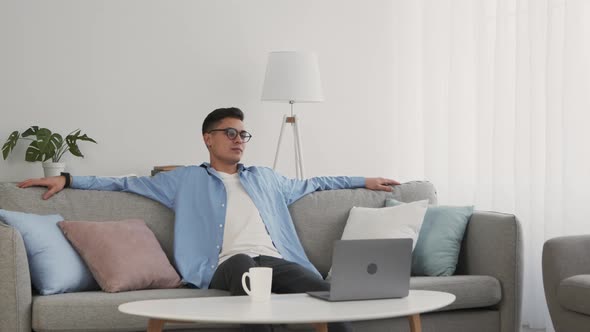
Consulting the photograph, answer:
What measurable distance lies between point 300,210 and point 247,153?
1754mm

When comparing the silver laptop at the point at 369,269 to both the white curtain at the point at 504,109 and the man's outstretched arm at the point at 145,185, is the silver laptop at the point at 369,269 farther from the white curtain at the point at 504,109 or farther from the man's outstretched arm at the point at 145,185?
the white curtain at the point at 504,109

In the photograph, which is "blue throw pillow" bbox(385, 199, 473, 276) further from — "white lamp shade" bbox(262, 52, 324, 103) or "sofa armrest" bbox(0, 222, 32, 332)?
"sofa armrest" bbox(0, 222, 32, 332)

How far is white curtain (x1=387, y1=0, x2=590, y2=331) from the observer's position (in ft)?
15.8

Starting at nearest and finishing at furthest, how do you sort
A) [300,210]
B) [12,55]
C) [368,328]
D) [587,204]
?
[368,328], [300,210], [587,204], [12,55]

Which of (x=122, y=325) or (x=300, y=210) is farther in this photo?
(x=300, y=210)

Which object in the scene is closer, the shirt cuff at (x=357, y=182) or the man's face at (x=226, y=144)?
the man's face at (x=226, y=144)

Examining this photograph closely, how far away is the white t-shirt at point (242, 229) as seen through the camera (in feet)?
12.4

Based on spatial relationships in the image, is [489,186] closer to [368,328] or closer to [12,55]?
[368,328]

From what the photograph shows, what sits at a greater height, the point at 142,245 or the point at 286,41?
the point at 286,41

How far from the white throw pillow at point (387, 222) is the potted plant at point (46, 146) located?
195cm

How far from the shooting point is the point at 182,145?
5656mm

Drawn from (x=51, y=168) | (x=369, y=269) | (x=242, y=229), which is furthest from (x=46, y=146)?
(x=369, y=269)

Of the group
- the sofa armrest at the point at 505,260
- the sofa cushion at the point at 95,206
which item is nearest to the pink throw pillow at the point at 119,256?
the sofa cushion at the point at 95,206

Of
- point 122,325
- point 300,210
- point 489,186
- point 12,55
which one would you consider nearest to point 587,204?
point 489,186
